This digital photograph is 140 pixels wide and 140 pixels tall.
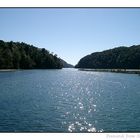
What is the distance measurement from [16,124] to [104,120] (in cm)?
370

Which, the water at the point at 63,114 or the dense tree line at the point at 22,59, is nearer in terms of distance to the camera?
the water at the point at 63,114

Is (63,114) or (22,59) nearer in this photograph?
(63,114)

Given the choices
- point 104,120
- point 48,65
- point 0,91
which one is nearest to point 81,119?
point 104,120

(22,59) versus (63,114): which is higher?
(22,59)

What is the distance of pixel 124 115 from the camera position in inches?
667

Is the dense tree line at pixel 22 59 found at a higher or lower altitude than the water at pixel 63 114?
higher

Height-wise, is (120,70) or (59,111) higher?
(120,70)

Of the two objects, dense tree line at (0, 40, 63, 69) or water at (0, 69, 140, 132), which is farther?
dense tree line at (0, 40, 63, 69)

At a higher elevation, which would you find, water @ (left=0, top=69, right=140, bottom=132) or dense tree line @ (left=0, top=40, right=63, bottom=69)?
dense tree line @ (left=0, top=40, right=63, bottom=69)

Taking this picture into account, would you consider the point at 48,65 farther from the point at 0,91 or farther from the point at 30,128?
the point at 30,128

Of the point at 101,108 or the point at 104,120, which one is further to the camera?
the point at 101,108
